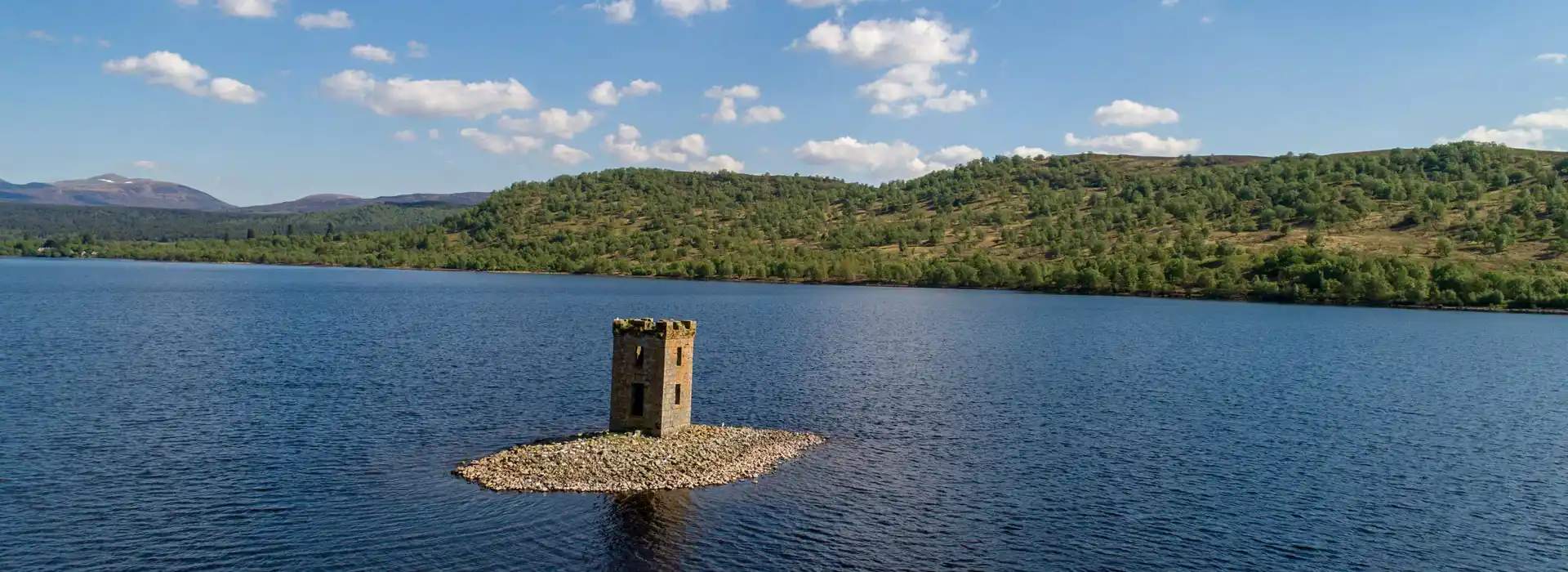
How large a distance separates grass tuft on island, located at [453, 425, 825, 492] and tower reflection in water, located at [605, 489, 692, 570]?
130 centimetres

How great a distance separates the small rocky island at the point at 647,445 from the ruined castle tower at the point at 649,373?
0.04 meters

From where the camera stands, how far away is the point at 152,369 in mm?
72250

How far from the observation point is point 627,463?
44906mm

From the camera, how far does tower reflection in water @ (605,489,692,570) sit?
1348 inches

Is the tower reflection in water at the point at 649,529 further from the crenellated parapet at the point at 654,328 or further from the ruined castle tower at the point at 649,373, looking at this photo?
the crenellated parapet at the point at 654,328

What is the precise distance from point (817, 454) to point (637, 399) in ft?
32.0

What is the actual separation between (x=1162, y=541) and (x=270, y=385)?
5751 cm

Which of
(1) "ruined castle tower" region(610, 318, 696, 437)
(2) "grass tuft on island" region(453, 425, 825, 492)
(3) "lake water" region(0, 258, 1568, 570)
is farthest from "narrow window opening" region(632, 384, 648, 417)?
(3) "lake water" region(0, 258, 1568, 570)

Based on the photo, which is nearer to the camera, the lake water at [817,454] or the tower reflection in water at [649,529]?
the tower reflection in water at [649,529]

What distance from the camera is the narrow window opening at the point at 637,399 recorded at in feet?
164

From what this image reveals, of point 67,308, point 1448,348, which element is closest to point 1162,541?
point 1448,348

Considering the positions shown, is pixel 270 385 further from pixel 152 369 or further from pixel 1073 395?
pixel 1073 395

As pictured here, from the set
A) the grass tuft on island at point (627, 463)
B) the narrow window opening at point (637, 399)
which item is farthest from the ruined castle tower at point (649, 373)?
the grass tuft on island at point (627, 463)

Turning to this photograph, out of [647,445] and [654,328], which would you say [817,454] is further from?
[654,328]
